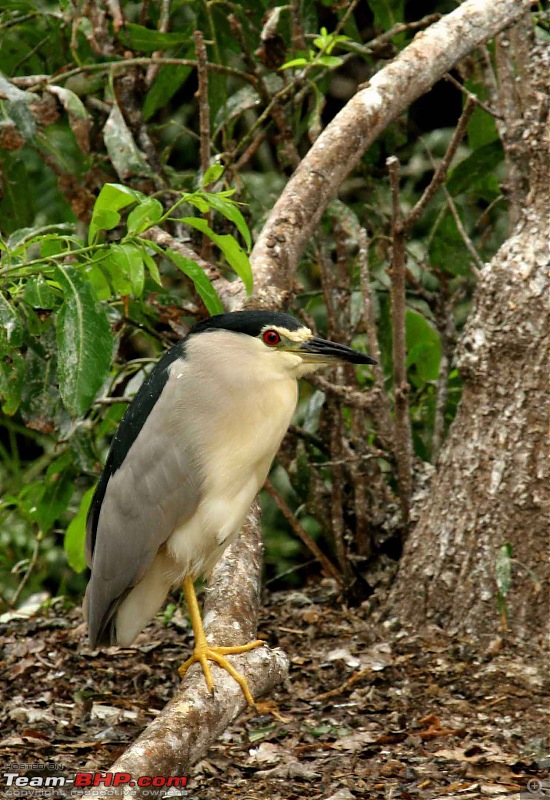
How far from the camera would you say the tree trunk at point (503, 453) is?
10.2 feet

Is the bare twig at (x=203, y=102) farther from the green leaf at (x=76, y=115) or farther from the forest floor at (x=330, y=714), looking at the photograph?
the forest floor at (x=330, y=714)

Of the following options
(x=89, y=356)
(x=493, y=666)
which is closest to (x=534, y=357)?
(x=493, y=666)

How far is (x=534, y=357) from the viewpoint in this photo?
314 centimetres

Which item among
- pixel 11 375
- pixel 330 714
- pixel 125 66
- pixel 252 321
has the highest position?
pixel 125 66

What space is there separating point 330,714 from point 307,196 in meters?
1.59

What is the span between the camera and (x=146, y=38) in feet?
12.0

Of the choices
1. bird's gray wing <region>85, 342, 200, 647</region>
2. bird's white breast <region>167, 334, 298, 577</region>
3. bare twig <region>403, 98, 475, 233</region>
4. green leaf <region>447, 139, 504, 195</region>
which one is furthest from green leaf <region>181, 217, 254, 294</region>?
green leaf <region>447, 139, 504, 195</region>

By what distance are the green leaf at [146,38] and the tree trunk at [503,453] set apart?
124 centimetres

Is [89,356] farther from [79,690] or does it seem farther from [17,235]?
[79,690]

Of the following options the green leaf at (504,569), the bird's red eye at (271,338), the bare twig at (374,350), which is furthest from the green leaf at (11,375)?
the green leaf at (504,569)

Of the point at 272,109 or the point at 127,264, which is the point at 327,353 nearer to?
the point at 127,264

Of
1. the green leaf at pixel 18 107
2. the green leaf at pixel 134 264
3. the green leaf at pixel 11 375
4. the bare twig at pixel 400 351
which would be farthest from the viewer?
the bare twig at pixel 400 351

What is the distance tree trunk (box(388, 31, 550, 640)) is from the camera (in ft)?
10.2

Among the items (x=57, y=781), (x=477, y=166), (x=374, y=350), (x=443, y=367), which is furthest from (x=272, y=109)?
(x=57, y=781)
